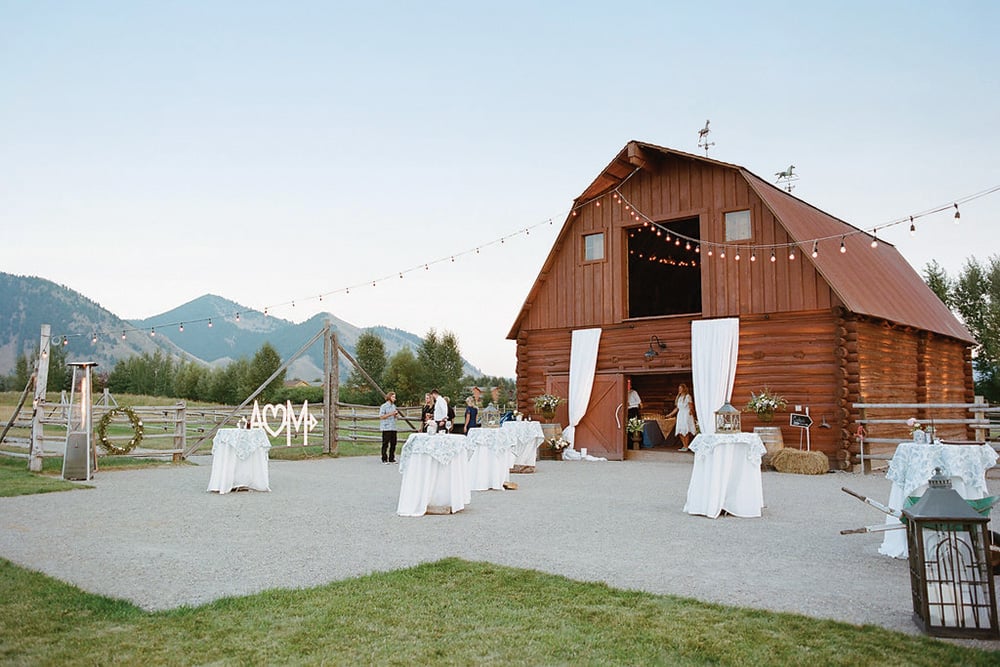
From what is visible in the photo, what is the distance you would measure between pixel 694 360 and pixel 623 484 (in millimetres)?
5036

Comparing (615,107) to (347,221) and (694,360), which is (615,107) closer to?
(694,360)

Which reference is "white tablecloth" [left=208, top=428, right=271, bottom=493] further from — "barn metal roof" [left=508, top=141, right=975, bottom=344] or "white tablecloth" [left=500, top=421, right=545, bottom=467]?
"barn metal roof" [left=508, top=141, right=975, bottom=344]

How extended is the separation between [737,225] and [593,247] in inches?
144

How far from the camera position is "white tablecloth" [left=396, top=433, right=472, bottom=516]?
898 centimetres

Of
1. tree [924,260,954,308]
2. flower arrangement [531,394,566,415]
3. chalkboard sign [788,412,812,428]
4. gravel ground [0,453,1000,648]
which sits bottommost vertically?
gravel ground [0,453,1000,648]

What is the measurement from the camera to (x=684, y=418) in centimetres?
1838

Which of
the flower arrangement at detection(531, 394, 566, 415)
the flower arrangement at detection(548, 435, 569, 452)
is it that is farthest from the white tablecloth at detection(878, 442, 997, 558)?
the flower arrangement at detection(531, 394, 566, 415)

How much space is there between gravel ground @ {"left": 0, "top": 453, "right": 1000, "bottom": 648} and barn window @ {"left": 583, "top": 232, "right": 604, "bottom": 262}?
797 centimetres

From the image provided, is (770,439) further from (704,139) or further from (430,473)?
(704,139)

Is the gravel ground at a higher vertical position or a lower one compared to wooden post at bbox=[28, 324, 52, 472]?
lower

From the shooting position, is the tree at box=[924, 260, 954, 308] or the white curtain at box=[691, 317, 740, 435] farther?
the tree at box=[924, 260, 954, 308]

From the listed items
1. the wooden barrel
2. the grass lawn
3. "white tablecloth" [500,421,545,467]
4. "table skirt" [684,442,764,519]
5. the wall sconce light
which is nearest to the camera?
the grass lawn

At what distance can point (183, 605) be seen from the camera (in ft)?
15.5

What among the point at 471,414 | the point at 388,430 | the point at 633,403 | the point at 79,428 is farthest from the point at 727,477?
the point at 79,428
